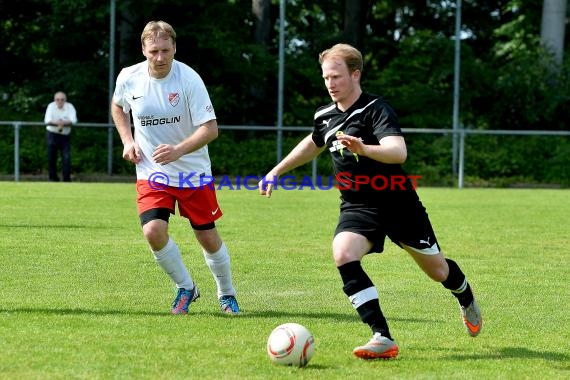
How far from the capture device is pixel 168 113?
7.60m

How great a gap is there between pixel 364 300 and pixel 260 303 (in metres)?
2.14

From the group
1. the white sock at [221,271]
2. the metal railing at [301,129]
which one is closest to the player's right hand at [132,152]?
the white sock at [221,271]

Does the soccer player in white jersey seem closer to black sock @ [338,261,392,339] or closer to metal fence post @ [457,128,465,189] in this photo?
black sock @ [338,261,392,339]

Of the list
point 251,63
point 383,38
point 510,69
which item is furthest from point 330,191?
point 383,38

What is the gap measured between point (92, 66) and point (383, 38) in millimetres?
9515

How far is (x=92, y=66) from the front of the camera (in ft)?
91.4

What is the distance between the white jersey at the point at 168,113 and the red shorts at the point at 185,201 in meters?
0.05

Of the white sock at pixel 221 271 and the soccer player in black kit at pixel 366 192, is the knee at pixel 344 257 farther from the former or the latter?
the white sock at pixel 221 271

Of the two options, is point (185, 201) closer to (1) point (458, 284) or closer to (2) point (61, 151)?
(1) point (458, 284)

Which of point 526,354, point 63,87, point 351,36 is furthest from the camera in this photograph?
point 351,36

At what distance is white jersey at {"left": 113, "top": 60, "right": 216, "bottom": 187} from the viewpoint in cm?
759

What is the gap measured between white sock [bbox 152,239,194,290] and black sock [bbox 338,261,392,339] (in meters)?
1.81

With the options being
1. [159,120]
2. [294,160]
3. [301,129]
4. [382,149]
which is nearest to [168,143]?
[159,120]

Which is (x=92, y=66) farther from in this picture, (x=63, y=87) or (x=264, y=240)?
(x=264, y=240)
